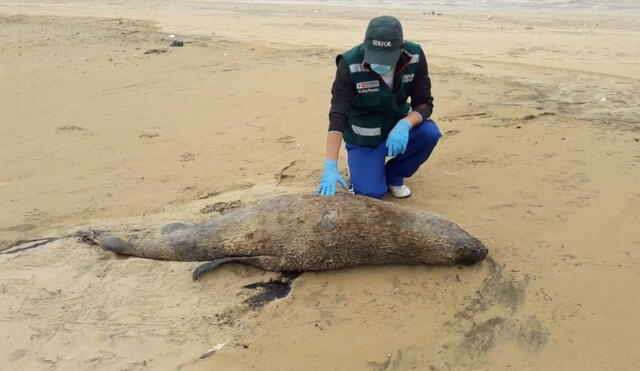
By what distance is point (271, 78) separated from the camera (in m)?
8.03

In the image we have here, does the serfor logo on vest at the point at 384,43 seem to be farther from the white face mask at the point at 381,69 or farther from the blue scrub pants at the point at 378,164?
the blue scrub pants at the point at 378,164

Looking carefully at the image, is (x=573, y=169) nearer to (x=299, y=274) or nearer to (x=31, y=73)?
(x=299, y=274)

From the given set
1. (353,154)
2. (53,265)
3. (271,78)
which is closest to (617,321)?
(353,154)

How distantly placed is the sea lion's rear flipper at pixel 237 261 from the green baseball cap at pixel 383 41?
1561 mm

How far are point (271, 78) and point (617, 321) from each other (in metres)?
6.20

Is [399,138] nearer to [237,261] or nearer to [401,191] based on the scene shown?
[401,191]

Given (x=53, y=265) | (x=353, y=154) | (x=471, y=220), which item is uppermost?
(x=353, y=154)

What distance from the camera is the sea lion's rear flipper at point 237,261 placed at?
11.3ft

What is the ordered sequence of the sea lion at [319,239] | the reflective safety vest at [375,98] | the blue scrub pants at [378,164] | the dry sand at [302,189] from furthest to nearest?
1. the blue scrub pants at [378,164]
2. the reflective safety vest at [375,98]
3. the sea lion at [319,239]
4. the dry sand at [302,189]

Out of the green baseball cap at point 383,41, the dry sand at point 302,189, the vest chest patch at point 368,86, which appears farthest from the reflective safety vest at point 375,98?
the dry sand at point 302,189

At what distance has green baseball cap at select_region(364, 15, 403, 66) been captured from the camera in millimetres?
3477

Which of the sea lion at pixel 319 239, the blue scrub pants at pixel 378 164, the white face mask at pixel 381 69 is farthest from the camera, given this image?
the blue scrub pants at pixel 378 164

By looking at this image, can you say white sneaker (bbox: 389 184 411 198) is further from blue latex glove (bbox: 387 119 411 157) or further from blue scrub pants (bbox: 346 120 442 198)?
blue latex glove (bbox: 387 119 411 157)

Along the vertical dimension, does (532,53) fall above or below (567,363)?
above
